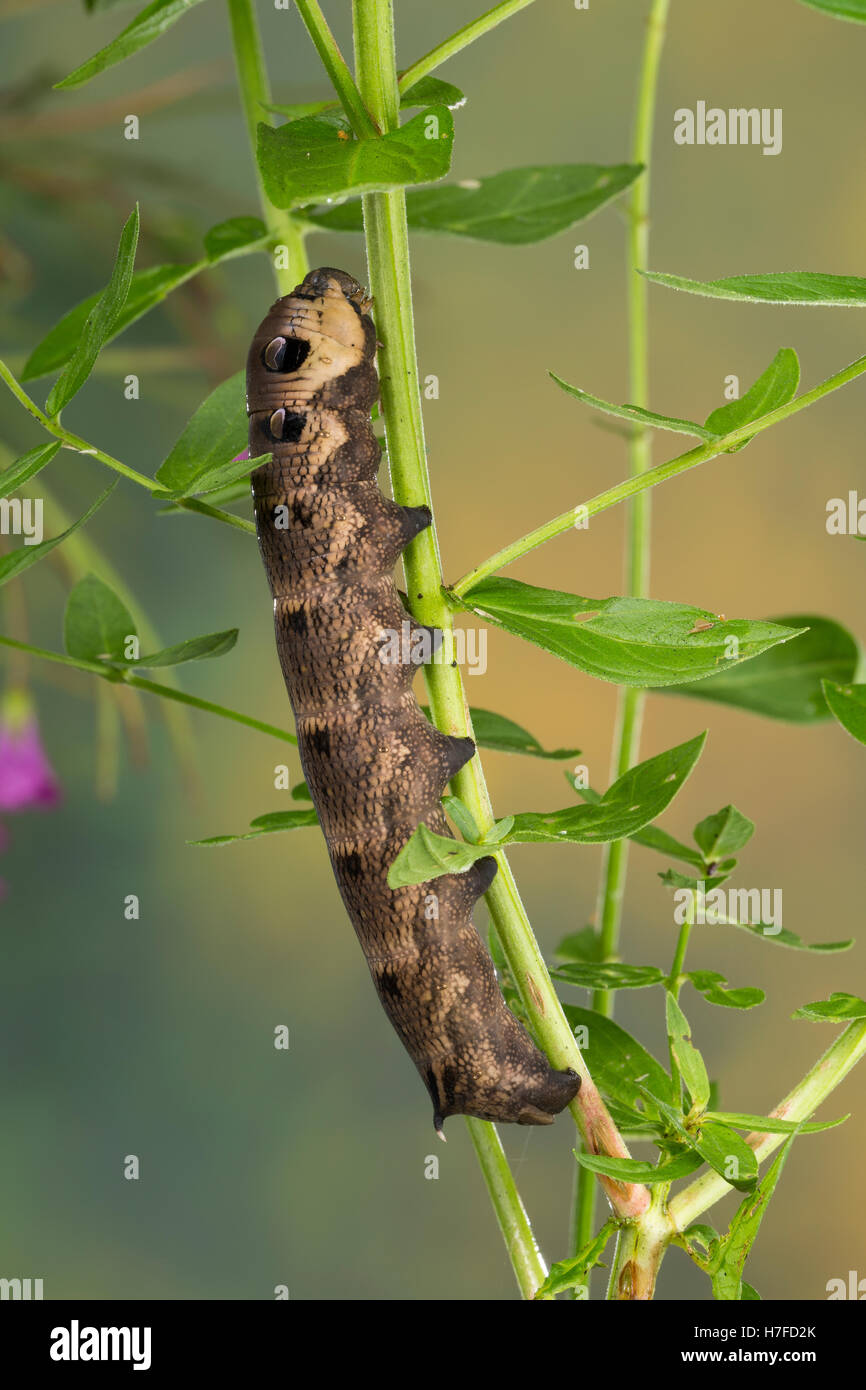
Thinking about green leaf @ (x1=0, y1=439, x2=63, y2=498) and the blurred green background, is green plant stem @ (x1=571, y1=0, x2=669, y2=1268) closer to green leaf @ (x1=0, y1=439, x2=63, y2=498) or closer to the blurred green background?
green leaf @ (x1=0, y1=439, x2=63, y2=498)

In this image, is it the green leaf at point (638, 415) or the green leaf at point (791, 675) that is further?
the green leaf at point (791, 675)

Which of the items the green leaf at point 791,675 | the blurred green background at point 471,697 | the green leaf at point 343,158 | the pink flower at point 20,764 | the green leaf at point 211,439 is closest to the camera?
the green leaf at point 343,158

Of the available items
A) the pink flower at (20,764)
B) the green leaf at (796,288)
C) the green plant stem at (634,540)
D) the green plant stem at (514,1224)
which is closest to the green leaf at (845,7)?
the green leaf at (796,288)

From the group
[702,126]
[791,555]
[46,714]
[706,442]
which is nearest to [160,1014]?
[46,714]

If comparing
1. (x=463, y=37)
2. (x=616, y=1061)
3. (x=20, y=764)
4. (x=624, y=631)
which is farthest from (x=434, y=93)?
(x=20, y=764)

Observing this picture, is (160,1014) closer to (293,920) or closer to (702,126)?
(293,920)

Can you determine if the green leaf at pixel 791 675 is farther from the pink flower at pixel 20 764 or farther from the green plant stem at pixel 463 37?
the pink flower at pixel 20 764
